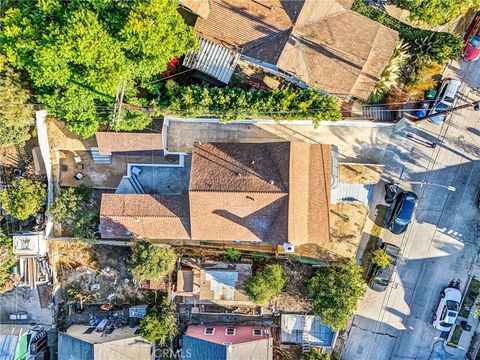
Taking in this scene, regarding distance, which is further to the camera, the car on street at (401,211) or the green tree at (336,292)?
the car on street at (401,211)

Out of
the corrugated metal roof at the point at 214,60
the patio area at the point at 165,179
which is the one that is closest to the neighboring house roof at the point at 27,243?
the patio area at the point at 165,179

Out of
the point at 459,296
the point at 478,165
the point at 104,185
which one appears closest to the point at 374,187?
the point at 478,165

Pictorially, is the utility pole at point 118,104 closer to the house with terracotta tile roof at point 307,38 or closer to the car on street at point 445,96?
the house with terracotta tile roof at point 307,38

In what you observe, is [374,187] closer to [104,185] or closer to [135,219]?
[135,219]

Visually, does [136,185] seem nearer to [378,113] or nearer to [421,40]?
[378,113]

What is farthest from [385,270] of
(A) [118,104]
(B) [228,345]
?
(A) [118,104]

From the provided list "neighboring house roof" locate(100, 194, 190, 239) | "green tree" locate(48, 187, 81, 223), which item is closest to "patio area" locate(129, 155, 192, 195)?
"neighboring house roof" locate(100, 194, 190, 239)

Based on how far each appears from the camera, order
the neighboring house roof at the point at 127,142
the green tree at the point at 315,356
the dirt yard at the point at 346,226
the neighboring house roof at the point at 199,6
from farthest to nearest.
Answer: the dirt yard at the point at 346,226 → the green tree at the point at 315,356 → the neighboring house roof at the point at 127,142 → the neighboring house roof at the point at 199,6
